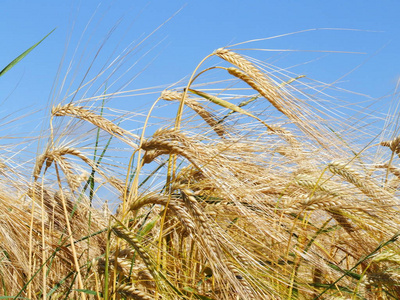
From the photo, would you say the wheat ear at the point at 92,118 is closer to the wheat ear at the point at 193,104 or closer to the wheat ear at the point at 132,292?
the wheat ear at the point at 193,104

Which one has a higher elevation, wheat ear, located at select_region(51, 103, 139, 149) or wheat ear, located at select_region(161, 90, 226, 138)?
wheat ear, located at select_region(161, 90, 226, 138)

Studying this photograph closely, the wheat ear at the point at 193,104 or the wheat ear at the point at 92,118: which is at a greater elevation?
the wheat ear at the point at 193,104

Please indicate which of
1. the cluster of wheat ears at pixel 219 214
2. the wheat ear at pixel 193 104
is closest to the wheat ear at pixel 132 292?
the cluster of wheat ears at pixel 219 214

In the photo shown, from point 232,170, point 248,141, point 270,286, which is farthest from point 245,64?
point 270,286

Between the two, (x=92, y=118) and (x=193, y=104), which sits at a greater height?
(x=193, y=104)

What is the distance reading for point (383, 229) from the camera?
1.61m

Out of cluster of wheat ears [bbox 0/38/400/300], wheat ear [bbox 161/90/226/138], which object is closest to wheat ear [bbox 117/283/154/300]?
cluster of wheat ears [bbox 0/38/400/300]

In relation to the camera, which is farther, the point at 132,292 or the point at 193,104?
the point at 193,104

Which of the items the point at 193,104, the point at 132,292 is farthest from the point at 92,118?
the point at 132,292

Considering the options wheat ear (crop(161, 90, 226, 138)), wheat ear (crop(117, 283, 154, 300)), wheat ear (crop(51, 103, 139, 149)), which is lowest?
wheat ear (crop(117, 283, 154, 300))

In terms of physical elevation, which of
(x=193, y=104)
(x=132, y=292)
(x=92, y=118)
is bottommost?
(x=132, y=292)

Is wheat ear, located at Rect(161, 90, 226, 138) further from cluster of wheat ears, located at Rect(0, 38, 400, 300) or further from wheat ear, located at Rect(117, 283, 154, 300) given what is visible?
wheat ear, located at Rect(117, 283, 154, 300)

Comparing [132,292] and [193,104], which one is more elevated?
[193,104]

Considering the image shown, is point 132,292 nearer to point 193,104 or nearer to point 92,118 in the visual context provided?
point 92,118
